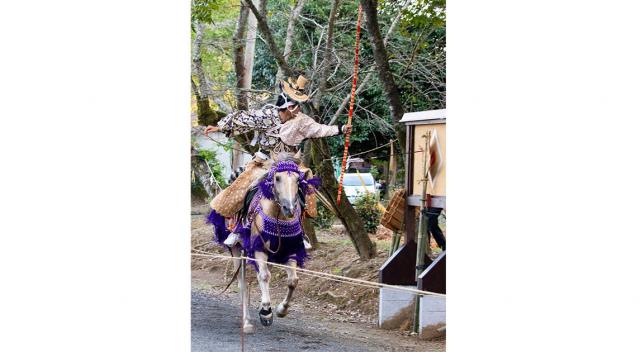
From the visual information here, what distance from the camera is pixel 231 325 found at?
24.5 feet

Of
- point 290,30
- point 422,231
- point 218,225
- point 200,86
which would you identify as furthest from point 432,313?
point 200,86

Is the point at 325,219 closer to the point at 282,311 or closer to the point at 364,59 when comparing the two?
the point at 282,311

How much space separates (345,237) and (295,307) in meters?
0.56

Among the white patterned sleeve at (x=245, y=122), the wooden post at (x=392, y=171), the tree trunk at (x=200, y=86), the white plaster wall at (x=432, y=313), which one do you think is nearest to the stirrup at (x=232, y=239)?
the white patterned sleeve at (x=245, y=122)

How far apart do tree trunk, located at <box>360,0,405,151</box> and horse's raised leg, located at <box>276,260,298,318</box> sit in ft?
3.57

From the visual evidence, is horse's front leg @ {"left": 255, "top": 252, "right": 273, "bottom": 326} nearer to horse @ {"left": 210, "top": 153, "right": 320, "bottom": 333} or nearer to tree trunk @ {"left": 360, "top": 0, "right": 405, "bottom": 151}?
horse @ {"left": 210, "top": 153, "right": 320, "bottom": 333}

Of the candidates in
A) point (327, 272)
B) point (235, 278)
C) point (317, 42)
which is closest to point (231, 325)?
point (235, 278)

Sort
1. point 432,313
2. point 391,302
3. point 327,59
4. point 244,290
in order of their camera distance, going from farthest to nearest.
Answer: point 244,290 → point 327,59 → point 391,302 → point 432,313

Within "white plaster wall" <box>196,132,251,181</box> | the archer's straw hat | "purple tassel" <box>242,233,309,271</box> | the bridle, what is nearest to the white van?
the bridle

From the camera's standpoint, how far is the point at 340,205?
721cm

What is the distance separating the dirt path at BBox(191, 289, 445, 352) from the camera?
682 centimetres

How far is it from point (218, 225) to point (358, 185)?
1.13 metres
